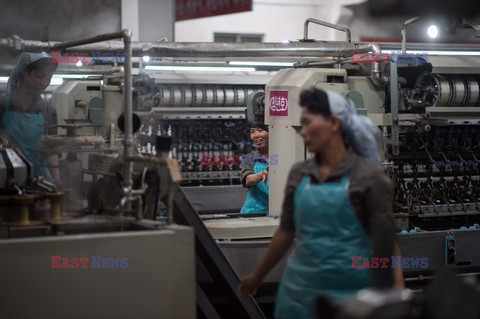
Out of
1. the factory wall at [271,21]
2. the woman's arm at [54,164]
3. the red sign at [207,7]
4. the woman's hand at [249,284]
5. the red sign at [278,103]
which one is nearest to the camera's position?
the woman's hand at [249,284]

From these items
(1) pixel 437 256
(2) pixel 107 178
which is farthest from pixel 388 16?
(1) pixel 437 256

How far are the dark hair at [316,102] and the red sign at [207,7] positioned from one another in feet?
16.2

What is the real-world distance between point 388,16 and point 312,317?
1.79 metres

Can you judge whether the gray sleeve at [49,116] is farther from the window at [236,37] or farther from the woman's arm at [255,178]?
the window at [236,37]

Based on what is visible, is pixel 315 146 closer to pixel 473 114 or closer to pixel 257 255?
pixel 257 255

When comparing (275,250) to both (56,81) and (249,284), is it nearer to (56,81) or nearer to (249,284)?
(249,284)

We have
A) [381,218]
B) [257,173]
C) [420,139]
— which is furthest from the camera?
[420,139]

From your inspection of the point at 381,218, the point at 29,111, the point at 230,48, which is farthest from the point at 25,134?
the point at 381,218

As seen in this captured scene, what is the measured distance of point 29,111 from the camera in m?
5.09

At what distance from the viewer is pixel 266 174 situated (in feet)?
17.6

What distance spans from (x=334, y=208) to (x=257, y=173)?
92.1 inches

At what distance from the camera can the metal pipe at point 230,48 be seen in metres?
5.65

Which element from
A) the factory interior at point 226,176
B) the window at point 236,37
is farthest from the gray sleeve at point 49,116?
the window at point 236,37

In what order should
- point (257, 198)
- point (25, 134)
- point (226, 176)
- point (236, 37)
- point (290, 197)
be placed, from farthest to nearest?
point (236, 37)
point (226, 176)
point (257, 198)
point (25, 134)
point (290, 197)
